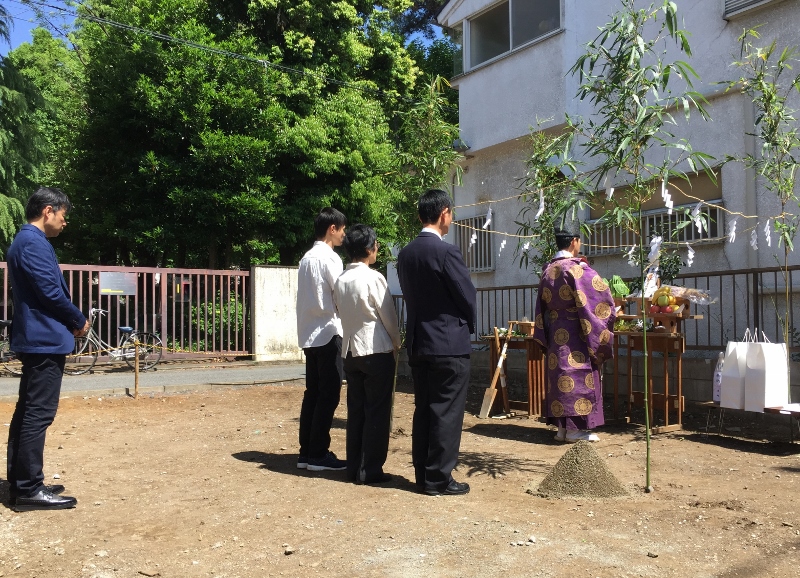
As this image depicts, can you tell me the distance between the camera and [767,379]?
661 centimetres

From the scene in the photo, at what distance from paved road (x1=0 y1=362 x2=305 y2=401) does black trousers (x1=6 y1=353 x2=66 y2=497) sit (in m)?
5.67

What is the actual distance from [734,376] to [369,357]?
3.54m

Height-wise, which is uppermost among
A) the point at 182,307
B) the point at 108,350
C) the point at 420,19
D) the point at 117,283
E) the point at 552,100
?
the point at 420,19

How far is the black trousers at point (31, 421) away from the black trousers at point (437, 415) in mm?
2331

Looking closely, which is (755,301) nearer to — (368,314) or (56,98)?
(368,314)

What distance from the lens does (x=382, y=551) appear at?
12.9 ft

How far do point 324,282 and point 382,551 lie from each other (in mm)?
2427

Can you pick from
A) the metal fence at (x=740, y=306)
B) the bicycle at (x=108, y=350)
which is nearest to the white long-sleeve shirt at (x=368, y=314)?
the metal fence at (x=740, y=306)

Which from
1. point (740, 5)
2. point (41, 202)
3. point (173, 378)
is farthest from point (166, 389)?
point (740, 5)

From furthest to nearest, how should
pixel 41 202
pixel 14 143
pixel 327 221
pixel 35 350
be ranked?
pixel 14 143 → pixel 327 221 → pixel 41 202 → pixel 35 350

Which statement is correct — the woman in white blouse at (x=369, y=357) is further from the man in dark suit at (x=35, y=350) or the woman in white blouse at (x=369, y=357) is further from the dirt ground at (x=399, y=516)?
the man in dark suit at (x=35, y=350)

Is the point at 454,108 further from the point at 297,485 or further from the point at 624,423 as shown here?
the point at 297,485

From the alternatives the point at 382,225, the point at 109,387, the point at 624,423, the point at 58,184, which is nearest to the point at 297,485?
the point at 624,423

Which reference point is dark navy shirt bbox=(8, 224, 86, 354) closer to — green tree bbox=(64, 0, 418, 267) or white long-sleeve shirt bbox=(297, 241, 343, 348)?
white long-sleeve shirt bbox=(297, 241, 343, 348)
